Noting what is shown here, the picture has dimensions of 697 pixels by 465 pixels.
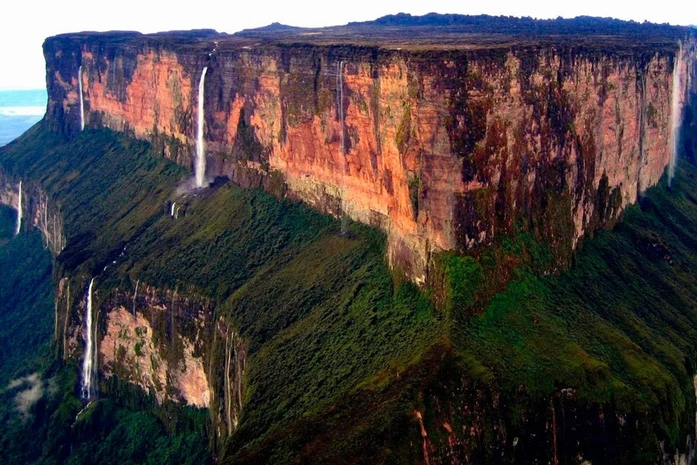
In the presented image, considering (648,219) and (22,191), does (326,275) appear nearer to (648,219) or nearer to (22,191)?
(648,219)

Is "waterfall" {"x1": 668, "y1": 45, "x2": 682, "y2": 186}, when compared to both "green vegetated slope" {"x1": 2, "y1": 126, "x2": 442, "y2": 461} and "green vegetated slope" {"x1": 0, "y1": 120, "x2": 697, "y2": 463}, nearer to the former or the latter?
"green vegetated slope" {"x1": 0, "y1": 120, "x2": 697, "y2": 463}

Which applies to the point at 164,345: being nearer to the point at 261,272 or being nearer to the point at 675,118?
the point at 261,272

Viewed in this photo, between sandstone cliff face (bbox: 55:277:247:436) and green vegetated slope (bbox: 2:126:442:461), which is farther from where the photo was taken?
sandstone cliff face (bbox: 55:277:247:436)

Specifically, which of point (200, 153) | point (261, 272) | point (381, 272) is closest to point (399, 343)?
point (381, 272)

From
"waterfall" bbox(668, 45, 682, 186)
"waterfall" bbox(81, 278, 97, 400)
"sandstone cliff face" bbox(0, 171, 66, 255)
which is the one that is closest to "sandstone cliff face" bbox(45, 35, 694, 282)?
"waterfall" bbox(668, 45, 682, 186)

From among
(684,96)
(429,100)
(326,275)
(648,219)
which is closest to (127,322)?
(326,275)
